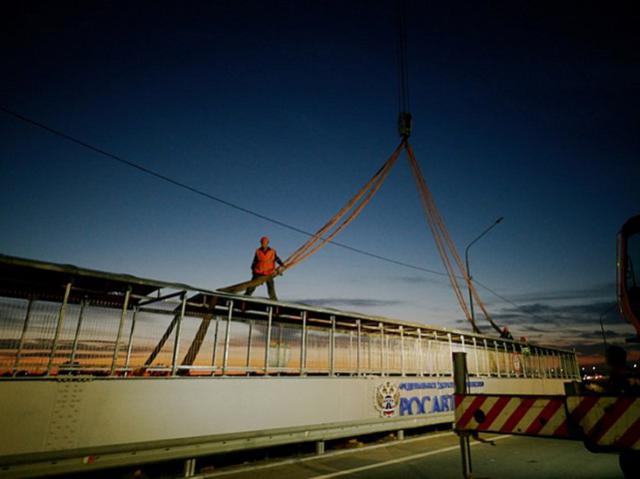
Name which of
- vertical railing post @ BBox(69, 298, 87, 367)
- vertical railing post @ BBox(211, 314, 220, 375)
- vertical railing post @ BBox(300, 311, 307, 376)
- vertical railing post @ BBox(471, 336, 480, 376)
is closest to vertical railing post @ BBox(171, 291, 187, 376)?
vertical railing post @ BBox(211, 314, 220, 375)

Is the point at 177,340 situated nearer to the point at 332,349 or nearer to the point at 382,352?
the point at 332,349

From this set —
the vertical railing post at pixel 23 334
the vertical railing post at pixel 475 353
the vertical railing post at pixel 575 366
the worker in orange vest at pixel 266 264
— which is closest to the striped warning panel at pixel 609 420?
the vertical railing post at pixel 23 334

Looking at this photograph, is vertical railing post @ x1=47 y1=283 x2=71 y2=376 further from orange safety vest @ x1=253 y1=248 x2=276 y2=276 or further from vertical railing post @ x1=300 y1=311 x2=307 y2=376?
orange safety vest @ x1=253 y1=248 x2=276 y2=276

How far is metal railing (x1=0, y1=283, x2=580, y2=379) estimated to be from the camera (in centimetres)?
629

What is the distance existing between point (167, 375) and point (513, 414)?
604 cm

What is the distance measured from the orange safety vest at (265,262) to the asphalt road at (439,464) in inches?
191

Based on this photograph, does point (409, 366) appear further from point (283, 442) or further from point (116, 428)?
point (116, 428)

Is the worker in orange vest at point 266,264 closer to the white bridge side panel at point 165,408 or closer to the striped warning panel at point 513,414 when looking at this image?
the white bridge side panel at point 165,408

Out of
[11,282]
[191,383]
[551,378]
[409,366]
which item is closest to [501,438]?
[409,366]

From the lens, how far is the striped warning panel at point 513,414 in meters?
3.42

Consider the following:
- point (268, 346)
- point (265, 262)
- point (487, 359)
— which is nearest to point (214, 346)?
point (268, 346)

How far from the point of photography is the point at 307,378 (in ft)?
29.8

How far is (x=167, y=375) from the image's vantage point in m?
7.27

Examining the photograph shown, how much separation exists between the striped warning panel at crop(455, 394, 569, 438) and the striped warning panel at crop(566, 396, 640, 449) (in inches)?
5.8
